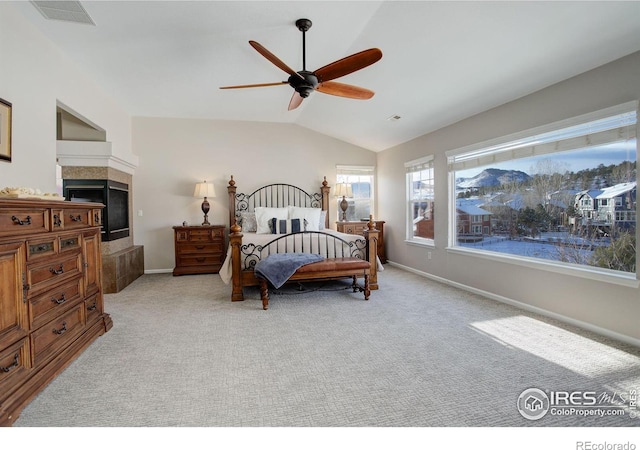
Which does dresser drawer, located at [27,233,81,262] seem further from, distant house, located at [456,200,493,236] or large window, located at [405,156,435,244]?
large window, located at [405,156,435,244]

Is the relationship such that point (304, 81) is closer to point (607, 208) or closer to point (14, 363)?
point (14, 363)

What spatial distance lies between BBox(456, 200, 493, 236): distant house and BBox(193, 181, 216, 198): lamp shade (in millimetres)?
4081

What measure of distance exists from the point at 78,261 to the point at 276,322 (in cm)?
177

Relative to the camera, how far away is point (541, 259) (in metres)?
3.35

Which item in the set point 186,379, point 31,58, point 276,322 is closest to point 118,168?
point 31,58

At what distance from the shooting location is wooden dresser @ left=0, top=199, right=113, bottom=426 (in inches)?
68.5

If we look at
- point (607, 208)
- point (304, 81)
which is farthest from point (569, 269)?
point (304, 81)

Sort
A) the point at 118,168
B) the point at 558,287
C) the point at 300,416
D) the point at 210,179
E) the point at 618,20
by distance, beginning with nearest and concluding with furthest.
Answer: the point at 300,416 < the point at 618,20 < the point at 558,287 < the point at 118,168 < the point at 210,179

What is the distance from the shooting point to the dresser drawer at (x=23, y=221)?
5.71ft

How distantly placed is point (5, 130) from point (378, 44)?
11.0 feet

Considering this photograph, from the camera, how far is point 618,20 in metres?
2.25

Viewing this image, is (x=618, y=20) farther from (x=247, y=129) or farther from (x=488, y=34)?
(x=247, y=129)

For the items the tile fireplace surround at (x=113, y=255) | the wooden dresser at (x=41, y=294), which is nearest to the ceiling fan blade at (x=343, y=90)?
the wooden dresser at (x=41, y=294)

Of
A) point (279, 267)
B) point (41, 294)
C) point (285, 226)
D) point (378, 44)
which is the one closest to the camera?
point (41, 294)
